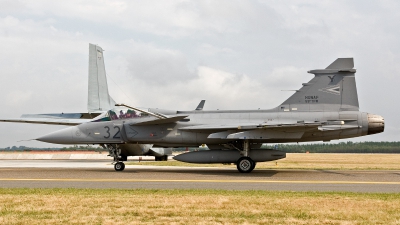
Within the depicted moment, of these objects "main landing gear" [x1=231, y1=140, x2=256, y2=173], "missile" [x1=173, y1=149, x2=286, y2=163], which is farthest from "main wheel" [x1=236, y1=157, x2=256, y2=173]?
"missile" [x1=173, y1=149, x2=286, y2=163]

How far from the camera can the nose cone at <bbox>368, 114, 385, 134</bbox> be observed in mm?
19375

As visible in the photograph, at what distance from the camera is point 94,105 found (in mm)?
35156

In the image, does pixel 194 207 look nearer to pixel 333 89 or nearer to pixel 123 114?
pixel 123 114

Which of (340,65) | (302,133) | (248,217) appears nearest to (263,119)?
(302,133)

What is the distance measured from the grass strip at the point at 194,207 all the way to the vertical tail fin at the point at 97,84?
24.0m

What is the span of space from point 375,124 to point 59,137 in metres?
13.6

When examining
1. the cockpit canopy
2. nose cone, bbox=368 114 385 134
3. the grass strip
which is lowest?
the grass strip

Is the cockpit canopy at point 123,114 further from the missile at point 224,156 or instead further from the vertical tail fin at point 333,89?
the vertical tail fin at point 333,89

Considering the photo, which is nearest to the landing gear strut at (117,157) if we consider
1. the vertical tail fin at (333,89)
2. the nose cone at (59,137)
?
the nose cone at (59,137)

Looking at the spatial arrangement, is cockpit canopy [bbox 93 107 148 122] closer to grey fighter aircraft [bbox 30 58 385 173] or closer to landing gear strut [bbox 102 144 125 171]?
grey fighter aircraft [bbox 30 58 385 173]

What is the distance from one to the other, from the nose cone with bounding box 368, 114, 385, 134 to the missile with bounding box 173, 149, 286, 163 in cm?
386

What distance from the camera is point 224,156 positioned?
760 inches

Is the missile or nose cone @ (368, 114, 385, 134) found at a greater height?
nose cone @ (368, 114, 385, 134)

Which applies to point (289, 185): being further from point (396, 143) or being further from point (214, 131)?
point (396, 143)
